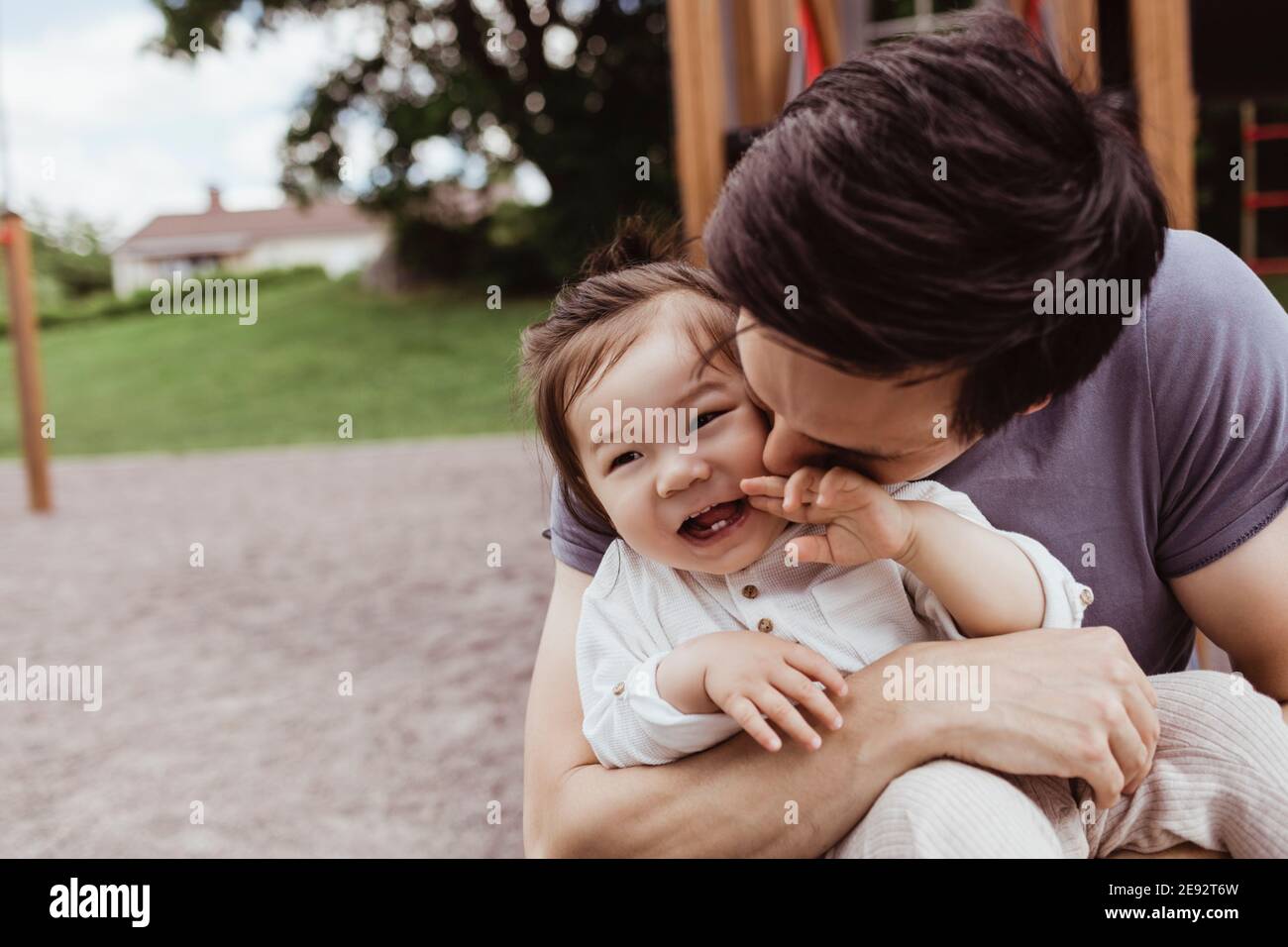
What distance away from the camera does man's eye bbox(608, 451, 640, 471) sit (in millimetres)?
1171

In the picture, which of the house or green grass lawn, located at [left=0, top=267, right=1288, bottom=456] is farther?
the house

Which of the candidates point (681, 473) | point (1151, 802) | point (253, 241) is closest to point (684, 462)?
point (681, 473)

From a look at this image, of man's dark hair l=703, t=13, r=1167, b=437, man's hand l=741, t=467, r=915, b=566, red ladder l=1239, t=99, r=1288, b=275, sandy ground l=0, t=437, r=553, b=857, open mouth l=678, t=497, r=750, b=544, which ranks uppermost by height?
man's dark hair l=703, t=13, r=1167, b=437

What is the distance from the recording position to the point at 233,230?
39594 millimetres

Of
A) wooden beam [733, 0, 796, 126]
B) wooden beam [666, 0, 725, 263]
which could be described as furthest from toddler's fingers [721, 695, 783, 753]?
wooden beam [733, 0, 796, 126]

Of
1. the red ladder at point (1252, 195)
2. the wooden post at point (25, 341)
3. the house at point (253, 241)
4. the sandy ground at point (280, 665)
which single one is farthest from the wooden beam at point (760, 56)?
the house at point (253, 241)

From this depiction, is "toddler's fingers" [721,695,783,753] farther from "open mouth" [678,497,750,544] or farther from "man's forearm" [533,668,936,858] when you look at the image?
"open mouth" [678,497,750,544]

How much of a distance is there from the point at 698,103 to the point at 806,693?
225cm

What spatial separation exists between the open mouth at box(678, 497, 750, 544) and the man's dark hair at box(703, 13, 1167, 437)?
331 mm

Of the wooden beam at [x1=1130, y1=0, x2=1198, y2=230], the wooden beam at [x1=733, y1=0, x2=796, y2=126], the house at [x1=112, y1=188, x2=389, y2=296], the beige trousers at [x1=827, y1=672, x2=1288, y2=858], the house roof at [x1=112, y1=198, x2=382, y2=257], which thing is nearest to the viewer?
the beige trousers at [x1=827, y1=672, x2=1288, y2=858]

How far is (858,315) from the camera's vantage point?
78cm
